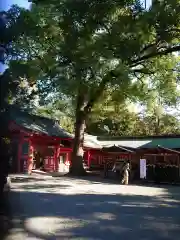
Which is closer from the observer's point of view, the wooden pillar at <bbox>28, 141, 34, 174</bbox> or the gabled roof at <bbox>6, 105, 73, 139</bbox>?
the wooden pillar at <bbox>28, 141, 34, 174</bbox>

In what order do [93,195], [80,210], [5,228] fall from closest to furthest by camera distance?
1. [5,228]
2. [80,210]
3. [93,195]

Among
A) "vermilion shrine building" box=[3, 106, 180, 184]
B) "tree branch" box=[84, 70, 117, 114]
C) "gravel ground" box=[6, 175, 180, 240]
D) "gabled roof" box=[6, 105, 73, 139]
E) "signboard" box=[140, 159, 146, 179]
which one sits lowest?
"gravel ground" box=[6, 175, 180, 240]

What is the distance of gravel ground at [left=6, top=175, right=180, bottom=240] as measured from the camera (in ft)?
26.7

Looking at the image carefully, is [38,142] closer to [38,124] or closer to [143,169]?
[38,124]

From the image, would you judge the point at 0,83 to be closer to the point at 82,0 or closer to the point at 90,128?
the point at 82,0

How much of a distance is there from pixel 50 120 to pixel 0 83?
2561 cm

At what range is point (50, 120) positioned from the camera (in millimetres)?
31516

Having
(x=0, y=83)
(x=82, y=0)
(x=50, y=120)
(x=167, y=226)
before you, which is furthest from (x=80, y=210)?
(x=50, y=120)

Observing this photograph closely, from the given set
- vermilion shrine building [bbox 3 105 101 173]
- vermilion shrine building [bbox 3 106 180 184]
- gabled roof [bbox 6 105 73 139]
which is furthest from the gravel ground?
gabled roof [bbox 6 105 73 139]

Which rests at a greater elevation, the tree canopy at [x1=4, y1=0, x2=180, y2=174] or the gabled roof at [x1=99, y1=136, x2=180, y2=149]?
the tree canopy at [x1=4, y1=0, x2=180, y2=174]

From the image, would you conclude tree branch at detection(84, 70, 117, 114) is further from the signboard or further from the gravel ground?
the gravel ground

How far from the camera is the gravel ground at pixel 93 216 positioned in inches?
320

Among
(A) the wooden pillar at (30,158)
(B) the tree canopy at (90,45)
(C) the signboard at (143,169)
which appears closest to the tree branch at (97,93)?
(B) the tree canopy at (90,45)

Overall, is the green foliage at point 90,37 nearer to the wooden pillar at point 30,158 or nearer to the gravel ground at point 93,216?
the gravel ground at point 93,216
